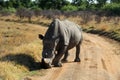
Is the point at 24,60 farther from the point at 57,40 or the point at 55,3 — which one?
the point at 55,3

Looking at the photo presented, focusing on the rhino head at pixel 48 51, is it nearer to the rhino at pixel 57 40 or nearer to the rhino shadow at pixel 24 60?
the rhino at pixel 57 40

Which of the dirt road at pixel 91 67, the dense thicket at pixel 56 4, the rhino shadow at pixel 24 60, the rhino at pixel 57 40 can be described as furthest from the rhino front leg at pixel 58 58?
the dense thicket at pixel 56 4

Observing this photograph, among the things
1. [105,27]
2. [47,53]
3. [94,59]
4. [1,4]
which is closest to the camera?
[47,53]

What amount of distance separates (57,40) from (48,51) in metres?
0.69

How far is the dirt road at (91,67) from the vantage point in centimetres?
1330

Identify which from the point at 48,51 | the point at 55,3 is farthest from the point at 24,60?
the point at 55,3

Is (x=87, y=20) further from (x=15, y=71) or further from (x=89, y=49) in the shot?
(x=15, y=71)

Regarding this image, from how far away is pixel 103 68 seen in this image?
14.9 m

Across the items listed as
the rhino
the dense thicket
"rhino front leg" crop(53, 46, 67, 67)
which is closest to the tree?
the dense thicket

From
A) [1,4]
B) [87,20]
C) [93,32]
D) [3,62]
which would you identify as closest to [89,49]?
[3,62]

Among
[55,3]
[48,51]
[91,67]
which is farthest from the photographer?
[55,3]

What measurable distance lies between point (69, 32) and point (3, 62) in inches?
138

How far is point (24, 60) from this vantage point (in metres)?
15.1

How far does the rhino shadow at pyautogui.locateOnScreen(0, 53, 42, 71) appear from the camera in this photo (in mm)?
14586
